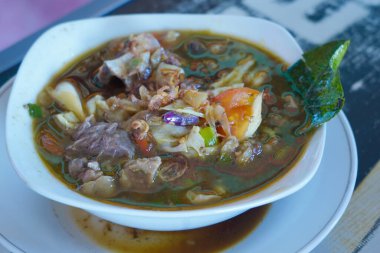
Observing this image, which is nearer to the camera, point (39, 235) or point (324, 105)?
point (39, 235)

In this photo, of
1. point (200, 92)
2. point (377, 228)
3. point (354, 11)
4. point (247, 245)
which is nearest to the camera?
point (247, 245)

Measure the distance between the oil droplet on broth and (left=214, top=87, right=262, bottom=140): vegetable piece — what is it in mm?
282

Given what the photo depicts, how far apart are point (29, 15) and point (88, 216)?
3163 millimetres

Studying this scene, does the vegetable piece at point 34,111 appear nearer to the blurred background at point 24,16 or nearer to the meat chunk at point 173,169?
the meat chunk at point 173,169

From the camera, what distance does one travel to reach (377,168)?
1.86 meters

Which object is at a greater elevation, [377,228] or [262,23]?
[262,23]

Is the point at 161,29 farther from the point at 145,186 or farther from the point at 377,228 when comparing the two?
the point at 377,228

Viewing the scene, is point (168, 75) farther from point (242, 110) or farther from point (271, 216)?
point (271, 216)

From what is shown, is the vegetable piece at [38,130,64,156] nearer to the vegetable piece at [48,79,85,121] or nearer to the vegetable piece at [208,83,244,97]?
the vegetable piece at [48,79,85,121]

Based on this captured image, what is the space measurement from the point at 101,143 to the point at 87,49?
69cm

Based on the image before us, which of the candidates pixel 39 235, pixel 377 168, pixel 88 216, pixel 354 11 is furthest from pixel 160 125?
pixel 354 11

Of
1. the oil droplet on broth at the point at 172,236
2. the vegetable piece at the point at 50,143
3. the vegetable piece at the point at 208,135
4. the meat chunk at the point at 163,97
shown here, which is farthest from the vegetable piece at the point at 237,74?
the vegetable piece at the point at 50,143

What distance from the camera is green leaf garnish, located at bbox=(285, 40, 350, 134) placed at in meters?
1.71

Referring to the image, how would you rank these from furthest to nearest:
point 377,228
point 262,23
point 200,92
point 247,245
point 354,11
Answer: point 354,11
point 262,23
point 200,92
point 377,228
point 247,245
